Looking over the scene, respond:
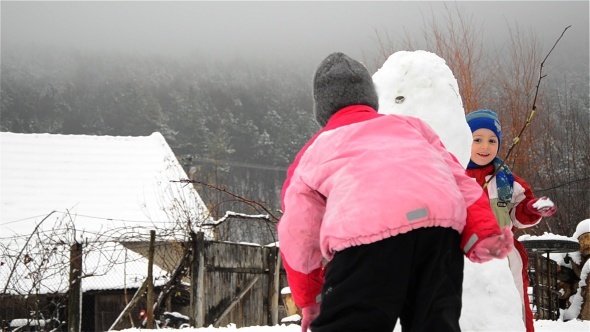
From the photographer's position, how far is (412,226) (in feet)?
5.83

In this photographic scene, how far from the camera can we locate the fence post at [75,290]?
7467 mm

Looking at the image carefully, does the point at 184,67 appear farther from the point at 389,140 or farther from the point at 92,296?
the point at 389,140

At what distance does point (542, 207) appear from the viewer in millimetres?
3293

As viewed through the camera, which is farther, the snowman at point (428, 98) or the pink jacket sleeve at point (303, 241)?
the snowman at point (428, 98)

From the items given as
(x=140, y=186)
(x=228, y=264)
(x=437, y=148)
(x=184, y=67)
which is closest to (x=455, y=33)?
(x=228, y=264)

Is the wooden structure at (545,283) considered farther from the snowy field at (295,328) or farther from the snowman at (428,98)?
the snowman at (428,98)

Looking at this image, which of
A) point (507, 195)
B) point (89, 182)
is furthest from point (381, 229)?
point (89, 182)

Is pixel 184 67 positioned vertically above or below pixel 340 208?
above

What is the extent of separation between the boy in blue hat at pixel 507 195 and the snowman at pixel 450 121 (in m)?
0.20

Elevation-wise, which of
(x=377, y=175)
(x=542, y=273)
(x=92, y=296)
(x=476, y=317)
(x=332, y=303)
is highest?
(x=377, y=175)

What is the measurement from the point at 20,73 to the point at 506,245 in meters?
30.8

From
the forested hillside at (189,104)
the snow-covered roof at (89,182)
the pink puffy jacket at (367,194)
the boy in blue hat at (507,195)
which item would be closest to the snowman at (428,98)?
the boy in blue hat at (507,195)

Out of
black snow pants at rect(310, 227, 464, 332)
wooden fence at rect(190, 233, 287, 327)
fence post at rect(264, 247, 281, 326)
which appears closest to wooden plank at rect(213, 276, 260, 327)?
wooden fence at rect(190, 233, 287, 327)

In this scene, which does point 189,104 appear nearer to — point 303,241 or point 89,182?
point 89,182
